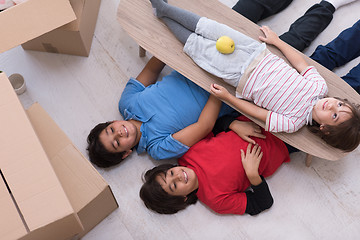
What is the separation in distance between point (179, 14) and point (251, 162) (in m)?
0.61

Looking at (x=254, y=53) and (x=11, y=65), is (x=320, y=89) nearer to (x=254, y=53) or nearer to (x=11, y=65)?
(x=254, y=53)

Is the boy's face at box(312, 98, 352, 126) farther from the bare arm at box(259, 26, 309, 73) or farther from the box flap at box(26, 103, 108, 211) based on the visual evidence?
the box flap at box(26, 103, 108, 211)

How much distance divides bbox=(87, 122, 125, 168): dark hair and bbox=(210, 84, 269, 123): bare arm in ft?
1.45

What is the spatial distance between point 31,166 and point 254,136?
2.60 feet

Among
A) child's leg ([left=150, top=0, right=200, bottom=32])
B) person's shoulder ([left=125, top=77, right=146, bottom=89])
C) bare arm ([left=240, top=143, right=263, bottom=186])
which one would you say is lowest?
bare arm ([left=240, top=143, right=263, bottom=186])

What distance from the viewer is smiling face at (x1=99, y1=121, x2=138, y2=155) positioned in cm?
128

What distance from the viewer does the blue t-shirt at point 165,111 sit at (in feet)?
4.33

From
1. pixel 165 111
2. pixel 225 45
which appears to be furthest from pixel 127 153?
pixel 225 45

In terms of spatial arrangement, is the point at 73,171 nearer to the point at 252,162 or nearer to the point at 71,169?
the point at 71,169

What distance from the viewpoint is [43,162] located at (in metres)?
0.96

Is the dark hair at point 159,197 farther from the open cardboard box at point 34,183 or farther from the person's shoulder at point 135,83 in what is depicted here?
the person's shoulder at point 135,83

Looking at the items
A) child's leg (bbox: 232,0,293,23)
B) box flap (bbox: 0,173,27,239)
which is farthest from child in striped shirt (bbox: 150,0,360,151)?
box flap (bbox: 0,173,27,239)

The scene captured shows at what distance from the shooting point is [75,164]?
3.64 ft

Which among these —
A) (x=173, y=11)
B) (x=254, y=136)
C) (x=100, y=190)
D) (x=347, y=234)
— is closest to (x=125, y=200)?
(x=100, y=190)
